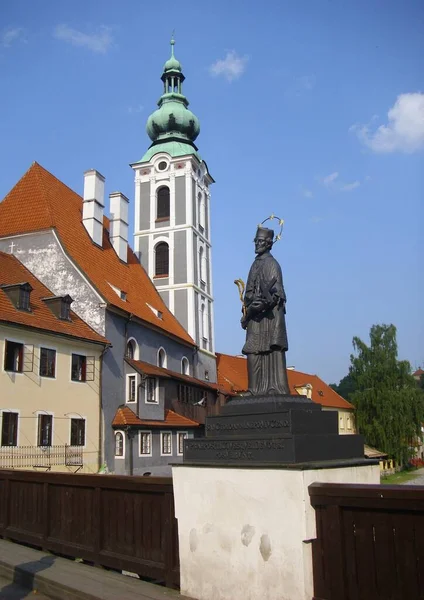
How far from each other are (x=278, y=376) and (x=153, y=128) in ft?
122

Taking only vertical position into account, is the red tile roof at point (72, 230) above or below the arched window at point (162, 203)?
below

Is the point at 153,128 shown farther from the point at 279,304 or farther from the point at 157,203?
the point at 279,304

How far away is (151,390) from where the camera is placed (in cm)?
2448

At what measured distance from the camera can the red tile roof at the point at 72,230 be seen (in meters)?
24.8

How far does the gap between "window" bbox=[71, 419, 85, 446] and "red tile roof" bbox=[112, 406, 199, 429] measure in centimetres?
174

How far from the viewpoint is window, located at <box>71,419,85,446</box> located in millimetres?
20406

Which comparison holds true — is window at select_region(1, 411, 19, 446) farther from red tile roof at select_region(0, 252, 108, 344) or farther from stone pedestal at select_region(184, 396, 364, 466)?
stone pedestal at select_region(184, 396, 364, 466)

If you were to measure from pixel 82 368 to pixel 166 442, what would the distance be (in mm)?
5647

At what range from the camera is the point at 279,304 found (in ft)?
18.4

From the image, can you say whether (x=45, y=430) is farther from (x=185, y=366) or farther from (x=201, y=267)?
(x=201, y=267)

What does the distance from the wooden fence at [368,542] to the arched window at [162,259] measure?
31.5 m

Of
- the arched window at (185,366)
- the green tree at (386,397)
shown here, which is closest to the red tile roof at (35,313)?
the arched window at (185,366)

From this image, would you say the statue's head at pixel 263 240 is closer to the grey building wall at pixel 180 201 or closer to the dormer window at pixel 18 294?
the dormer window at pixel 18 294

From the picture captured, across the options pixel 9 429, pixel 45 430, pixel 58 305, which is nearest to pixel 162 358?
pixel 58 305
